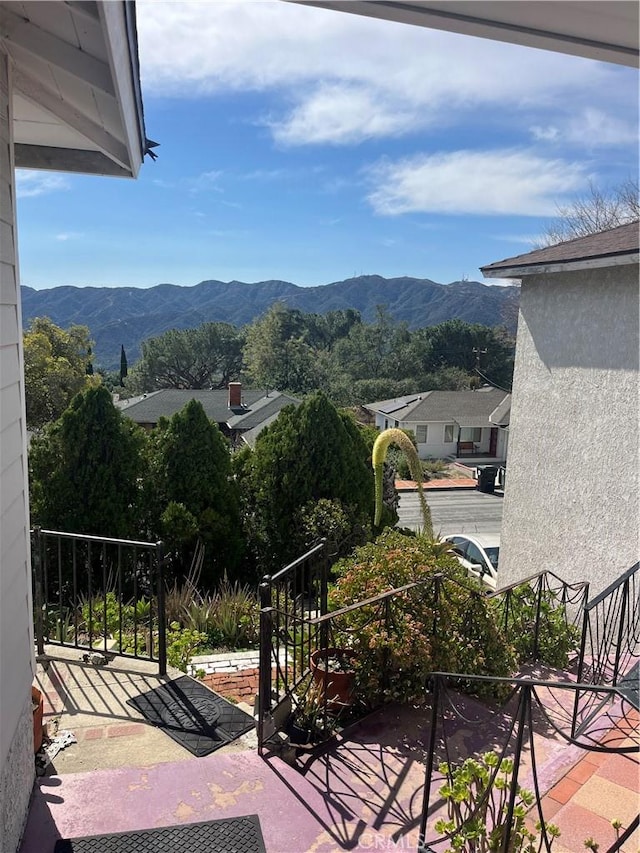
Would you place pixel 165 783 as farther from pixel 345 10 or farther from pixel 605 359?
pixel 605 359

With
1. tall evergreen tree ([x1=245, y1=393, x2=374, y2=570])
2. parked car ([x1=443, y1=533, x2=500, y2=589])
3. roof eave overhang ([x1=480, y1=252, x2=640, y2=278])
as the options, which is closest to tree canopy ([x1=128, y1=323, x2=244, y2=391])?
parked car ([x1=443, y1=533, x2=500, y2=589])

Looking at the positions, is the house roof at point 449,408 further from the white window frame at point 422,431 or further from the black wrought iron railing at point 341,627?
the black wrought iron railing at point 341,627

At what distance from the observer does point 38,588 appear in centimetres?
436

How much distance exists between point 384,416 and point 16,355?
105 ft

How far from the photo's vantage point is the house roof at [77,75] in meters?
2.07

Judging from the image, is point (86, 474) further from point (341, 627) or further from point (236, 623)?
point (341, 627)

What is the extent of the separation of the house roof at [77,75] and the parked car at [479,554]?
10.1 m

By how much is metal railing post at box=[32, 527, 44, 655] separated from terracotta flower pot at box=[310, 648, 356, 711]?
2.01 m

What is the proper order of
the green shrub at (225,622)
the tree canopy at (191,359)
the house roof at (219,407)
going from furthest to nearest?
1. the tree canopy at (191,359)
2. the house roof at (219,407)
3. the green shrub at (225,622)

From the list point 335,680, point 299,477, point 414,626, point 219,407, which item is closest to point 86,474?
point 299,477

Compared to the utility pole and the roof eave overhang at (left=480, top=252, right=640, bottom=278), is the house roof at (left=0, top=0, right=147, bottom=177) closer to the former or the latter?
the roof eave overhang at (left=480, top=252, right=640, bottom=278)

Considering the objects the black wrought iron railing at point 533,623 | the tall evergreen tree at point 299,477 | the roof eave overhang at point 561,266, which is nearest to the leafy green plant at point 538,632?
the black wrought iron railing at point 533,623

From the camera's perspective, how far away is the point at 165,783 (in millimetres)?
3293

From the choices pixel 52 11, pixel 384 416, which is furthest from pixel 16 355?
pixel 384 416
